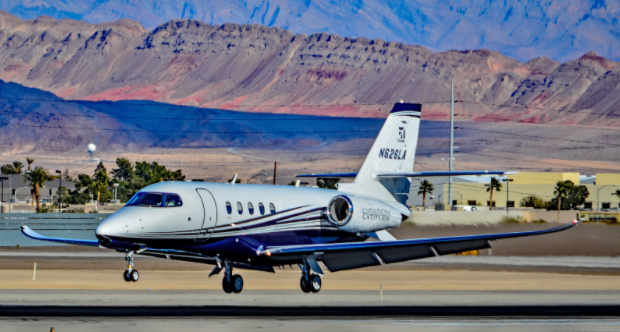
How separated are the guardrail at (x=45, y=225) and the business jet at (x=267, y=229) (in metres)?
35.0

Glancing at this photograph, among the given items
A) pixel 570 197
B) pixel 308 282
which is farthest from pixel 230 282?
pixel 570 197

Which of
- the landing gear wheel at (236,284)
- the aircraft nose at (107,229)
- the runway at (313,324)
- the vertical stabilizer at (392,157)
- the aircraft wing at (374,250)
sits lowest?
the runway at (313,324)

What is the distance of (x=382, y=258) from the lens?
33312 millimetres

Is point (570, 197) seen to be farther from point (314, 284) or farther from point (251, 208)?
point (251, 208)

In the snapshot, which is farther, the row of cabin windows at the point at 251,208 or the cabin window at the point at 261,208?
the cabin window at the point at 261,208

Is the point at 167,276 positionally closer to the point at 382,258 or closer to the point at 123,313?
the point at 382,258

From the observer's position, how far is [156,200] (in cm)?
3089

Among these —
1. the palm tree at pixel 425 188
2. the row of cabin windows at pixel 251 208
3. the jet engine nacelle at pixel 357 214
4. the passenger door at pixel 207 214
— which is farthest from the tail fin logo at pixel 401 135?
the palm tree at pixel 425 188

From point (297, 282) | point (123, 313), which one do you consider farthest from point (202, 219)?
point (297, 282)

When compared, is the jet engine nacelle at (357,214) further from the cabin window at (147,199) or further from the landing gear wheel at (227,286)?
the cabin window at (147,199)

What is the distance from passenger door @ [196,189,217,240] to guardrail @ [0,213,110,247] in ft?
129

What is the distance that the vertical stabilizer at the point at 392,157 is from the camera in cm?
3931

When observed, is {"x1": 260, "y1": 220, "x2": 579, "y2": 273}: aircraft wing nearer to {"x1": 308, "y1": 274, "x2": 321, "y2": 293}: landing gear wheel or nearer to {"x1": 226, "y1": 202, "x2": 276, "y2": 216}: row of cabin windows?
{"x1": 308, "y1": 274, "x2": 321, "y2": 293}: landing gear wheel

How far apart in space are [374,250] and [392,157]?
895 cm
